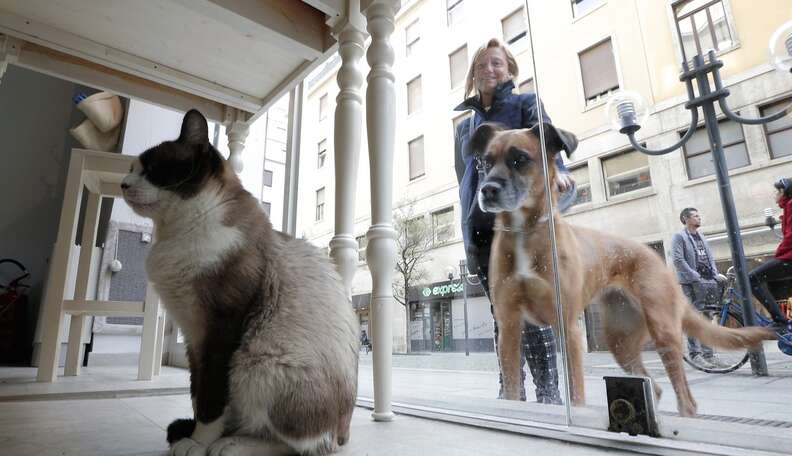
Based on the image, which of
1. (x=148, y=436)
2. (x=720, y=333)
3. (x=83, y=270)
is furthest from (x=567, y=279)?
(x=83, y=270)

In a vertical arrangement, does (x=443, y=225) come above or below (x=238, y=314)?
above

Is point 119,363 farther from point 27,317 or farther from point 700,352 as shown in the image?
point 700,352

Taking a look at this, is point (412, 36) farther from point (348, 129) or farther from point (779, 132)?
point (779, 132)

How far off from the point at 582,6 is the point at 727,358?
816 millimetres

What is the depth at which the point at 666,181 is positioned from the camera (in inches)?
30.7

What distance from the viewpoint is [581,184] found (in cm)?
94

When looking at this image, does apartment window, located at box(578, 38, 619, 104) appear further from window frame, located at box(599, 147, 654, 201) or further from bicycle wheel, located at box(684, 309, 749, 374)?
bicycle wheel, located at box(684, 309, 749, 374)

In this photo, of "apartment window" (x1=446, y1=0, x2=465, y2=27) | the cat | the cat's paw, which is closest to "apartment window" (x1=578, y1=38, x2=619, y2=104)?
the cat

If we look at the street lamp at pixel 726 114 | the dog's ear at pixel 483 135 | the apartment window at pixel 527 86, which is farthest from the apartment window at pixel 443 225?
the street lamp at pixel 726 114

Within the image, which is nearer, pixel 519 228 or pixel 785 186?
pixel 785 186

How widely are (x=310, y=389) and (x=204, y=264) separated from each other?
0.25 m

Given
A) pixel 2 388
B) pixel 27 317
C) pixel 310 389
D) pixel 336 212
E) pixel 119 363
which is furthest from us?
pixel 27 317

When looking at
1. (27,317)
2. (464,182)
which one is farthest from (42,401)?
(27,317)

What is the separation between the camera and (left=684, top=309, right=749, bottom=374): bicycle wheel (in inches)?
26.4
